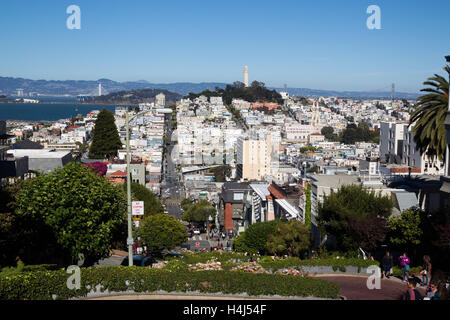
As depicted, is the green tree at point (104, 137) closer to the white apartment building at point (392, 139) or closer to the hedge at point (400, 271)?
the white apartment building at point (392, 139)

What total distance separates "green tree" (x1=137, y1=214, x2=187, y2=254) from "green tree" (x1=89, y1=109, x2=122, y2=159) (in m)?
25.6

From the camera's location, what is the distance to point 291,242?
1812 centimetres

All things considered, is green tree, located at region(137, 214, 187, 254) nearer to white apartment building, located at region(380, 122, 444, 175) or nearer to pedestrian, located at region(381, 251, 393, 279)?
pedestrian, located at region(381, 251, 393, 279)

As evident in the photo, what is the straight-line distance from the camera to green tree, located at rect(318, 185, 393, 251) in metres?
13.6

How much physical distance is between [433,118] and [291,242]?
5.67 meters

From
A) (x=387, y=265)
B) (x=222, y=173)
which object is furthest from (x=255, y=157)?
(x=387, y=265)

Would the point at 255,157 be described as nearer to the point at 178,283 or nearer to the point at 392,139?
the point at 392,139

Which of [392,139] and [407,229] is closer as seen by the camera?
[407,229]

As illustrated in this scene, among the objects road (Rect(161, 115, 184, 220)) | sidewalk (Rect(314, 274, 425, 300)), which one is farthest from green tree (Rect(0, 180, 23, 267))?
road (Rect(161, 115, 184, 220))

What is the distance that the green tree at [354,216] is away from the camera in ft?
44.5

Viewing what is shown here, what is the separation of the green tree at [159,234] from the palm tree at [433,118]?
9133 millimetres
